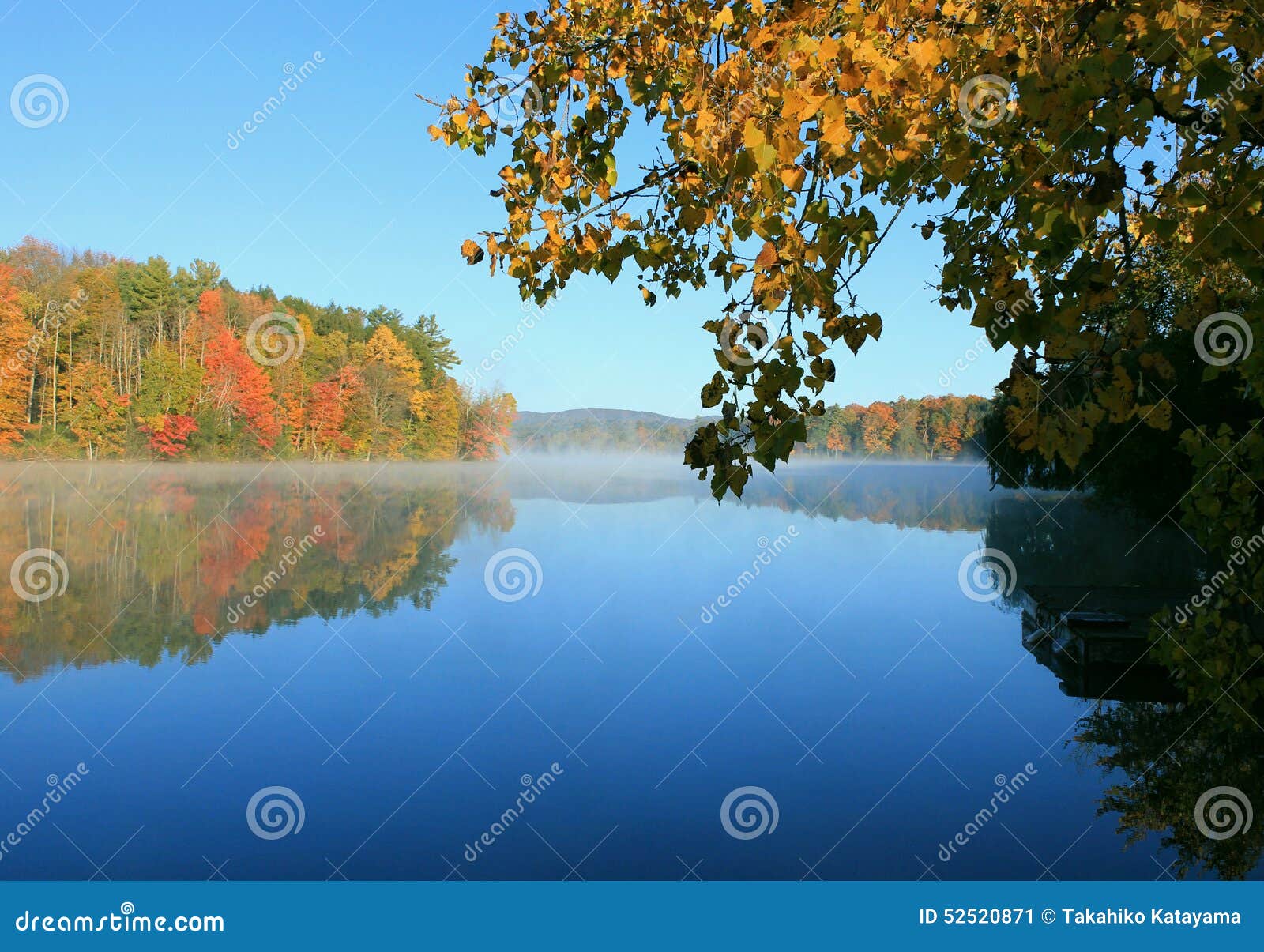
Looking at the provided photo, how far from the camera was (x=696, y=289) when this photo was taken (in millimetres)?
5352

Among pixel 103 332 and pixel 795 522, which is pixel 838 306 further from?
pixel 103 332

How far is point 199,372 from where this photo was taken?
47.6 meters

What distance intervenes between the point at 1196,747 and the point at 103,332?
160 feet

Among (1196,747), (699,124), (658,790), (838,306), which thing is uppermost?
(699,124)

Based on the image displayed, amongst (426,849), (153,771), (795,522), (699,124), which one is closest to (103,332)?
(795,522)
